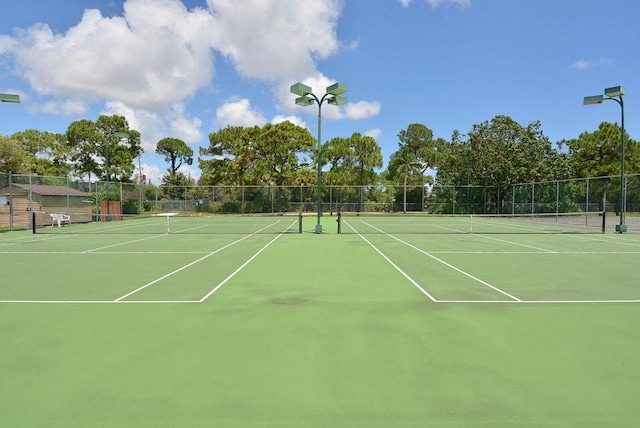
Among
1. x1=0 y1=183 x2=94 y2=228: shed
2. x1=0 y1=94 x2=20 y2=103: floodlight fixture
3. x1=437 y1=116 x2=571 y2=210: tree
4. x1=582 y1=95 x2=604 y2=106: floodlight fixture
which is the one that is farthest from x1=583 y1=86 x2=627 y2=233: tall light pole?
x1=0 y1=183 x2=94 y2=228: shed

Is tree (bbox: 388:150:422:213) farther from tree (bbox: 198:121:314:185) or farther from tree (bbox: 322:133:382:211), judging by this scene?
tree (bbox: 198:121:314:185)

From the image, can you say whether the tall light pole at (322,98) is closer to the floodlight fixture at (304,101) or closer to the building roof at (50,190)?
the floodlight fixture at (304,101)

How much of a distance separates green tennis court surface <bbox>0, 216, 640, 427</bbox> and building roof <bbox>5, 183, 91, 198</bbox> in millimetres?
17210

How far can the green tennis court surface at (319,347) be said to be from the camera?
3162mm

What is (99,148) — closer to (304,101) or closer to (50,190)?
(50,190)

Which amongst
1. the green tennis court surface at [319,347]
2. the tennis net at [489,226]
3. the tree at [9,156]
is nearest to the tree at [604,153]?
the tennis net at [489,226]

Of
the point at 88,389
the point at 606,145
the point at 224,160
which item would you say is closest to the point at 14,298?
the point at 88,389

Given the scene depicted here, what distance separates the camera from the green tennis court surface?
3162 millimetres

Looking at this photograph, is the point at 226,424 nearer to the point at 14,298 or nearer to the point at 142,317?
the point at 142,317

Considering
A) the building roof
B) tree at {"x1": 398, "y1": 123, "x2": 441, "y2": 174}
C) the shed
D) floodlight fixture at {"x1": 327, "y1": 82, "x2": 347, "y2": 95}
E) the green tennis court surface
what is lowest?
the green tennis court surface

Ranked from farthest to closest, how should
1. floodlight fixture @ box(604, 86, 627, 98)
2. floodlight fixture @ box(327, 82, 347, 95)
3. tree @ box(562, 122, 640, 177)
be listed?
tree @ box(562, 122, 640, 177) → floodlight fixture @ box(604, 86, 627, 98) → floodlight fixture @ box(327, 82, 347, 95)

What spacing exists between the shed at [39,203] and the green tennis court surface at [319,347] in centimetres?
1600

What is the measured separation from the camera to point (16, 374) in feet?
12.4

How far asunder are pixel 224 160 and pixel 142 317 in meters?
48.4
